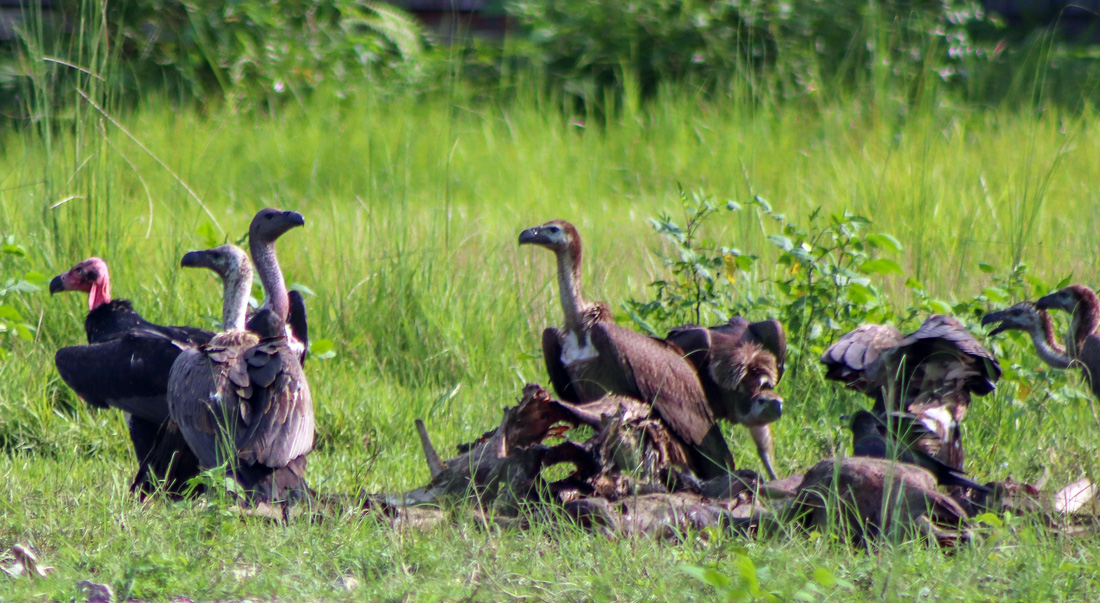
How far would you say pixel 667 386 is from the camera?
428cm

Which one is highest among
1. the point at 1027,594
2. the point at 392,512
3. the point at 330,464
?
the point at 1027,594

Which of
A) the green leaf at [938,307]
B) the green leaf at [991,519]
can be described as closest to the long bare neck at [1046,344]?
the green leaf at [938,307]

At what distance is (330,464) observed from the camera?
14.8 feet

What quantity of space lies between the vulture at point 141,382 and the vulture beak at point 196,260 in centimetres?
38

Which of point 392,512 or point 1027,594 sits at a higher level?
point 1027,594

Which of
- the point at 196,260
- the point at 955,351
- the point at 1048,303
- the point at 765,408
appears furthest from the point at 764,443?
the point at 196,260

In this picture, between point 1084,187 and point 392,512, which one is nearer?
point 392,512

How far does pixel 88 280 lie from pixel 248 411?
1.52 metres

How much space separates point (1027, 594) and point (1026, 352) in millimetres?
2503

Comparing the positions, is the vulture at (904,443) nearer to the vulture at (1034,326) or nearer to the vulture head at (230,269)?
the vulture at (1034,326)

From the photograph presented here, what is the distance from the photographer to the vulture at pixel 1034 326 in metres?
4.62

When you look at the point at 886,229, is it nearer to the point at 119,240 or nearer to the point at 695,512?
the point at 695,512

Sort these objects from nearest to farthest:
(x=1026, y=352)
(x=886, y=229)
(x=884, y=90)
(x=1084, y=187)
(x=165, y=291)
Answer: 1. (x=1026, y=352)
2. (x=165, y=291)
3. (x=886, y=229)
4. (x=1084, y=187)
5. (x=884, y=90)

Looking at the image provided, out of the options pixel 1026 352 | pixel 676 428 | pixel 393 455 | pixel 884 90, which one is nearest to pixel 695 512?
pixel 676 428
